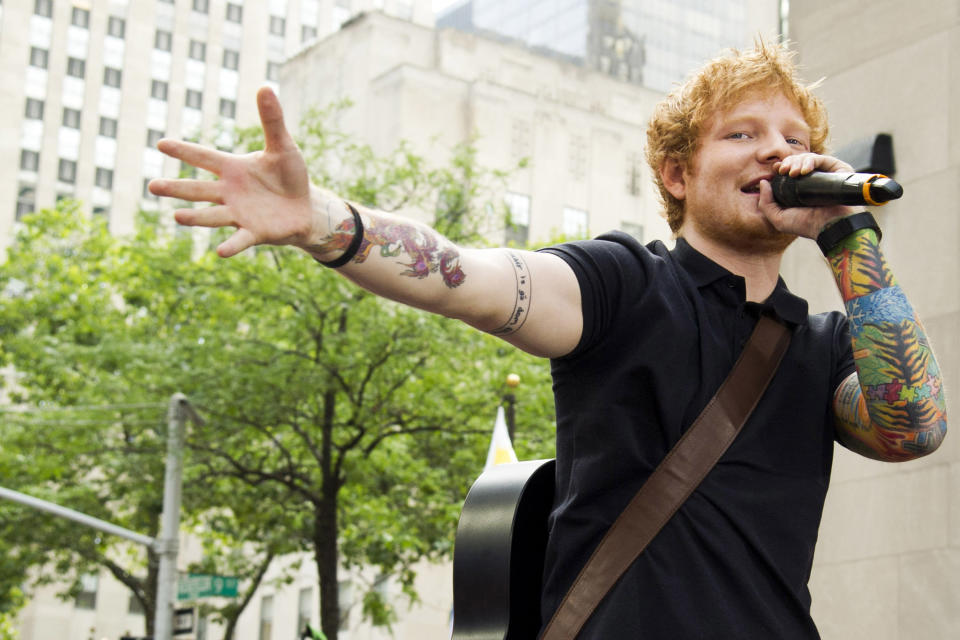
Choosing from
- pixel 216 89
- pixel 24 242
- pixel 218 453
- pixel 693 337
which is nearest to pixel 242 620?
pixel 24 242

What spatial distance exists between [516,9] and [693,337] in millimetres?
76205

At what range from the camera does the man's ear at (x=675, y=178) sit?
10.2ft

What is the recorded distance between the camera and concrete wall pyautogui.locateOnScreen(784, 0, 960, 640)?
6.46m

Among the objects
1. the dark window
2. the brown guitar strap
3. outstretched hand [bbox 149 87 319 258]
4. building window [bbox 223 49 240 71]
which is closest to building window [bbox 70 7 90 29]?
building window [bbox 223 49 240 71]

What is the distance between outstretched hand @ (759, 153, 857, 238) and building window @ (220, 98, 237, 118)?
245 ft

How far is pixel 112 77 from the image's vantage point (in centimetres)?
7319

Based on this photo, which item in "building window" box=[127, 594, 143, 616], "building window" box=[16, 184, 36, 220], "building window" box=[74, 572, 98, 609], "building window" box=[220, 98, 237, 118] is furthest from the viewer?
"building window" box=[220, 98, 237, 118]

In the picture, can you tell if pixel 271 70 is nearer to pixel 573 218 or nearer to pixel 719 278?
pixel 573 218

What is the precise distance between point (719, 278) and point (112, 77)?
7462cm

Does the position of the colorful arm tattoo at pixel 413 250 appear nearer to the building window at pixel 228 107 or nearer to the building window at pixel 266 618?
the building window at pixel 266 618

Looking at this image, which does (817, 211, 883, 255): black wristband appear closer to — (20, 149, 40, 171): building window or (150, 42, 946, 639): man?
(150, 42, 946, 639): man

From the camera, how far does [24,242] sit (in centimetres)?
3111

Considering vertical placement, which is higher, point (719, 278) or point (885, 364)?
point (719, 278)

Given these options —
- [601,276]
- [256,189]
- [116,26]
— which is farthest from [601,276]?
[116,26]
